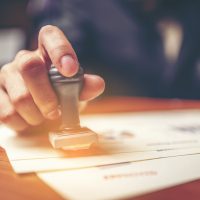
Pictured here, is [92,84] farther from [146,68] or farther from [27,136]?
[146,68]

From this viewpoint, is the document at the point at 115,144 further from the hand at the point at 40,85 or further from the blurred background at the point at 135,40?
the blurred background at the point at 135,40

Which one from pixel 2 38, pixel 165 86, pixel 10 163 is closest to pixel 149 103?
pixel 165 86

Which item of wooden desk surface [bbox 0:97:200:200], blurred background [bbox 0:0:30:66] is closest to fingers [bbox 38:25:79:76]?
wooden desk surface [bbox 0:97:200:200]

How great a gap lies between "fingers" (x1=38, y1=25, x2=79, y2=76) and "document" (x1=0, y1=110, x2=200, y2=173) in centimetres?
9

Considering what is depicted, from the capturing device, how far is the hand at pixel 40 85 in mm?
442

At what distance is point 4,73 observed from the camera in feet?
1.90

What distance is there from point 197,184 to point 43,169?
135mm

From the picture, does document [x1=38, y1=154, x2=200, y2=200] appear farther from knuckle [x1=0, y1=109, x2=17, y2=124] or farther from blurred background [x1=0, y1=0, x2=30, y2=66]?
blurred background [x1=0, y1=0, x2=30, y2=66]

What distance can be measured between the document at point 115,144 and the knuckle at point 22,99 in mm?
45

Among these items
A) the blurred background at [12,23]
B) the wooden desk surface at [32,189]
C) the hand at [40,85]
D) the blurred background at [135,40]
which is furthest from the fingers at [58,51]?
the blurred background at [12,23]

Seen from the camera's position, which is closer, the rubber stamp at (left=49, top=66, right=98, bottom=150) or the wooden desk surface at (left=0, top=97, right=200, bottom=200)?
the wooden desk surface at (left=0, top=97, right=200, bottom=200)

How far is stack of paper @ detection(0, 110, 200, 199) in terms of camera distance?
12.1 inches

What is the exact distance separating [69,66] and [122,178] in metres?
0.15

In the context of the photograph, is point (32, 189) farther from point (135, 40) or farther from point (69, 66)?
point (135, 40)
